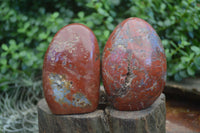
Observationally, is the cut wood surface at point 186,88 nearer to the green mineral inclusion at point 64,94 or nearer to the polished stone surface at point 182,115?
the polished stone surface at point 182,115

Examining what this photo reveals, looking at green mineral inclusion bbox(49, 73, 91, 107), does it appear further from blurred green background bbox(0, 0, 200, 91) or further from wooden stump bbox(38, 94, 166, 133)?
blurred green background bbox(0, 0, 200, 91)

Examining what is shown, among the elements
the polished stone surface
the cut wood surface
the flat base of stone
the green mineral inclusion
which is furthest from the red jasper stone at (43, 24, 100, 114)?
the cut wood surface

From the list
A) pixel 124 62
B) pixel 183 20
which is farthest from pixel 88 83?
pixel 183 20

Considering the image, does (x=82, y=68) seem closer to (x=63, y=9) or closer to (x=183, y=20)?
(x=183, y=20)

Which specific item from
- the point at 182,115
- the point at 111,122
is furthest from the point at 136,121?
the point at 182,115

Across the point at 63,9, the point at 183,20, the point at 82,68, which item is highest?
the point at 63,9

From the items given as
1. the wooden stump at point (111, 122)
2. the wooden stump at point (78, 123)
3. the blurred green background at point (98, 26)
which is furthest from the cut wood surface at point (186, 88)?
the wooden stump at point (78, 123)

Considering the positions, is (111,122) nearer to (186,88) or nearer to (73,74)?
(73,74)
